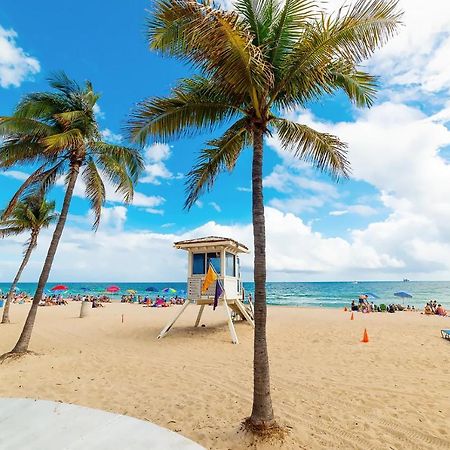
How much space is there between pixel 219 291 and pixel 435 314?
1033 inches

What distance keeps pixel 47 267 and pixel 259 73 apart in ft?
33.5

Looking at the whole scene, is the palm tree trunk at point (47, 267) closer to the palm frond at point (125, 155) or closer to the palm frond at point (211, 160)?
the palm frond at point (125, 155)

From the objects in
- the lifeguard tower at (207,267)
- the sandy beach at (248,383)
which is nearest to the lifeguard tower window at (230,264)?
the lifeguard tower at (207,267)

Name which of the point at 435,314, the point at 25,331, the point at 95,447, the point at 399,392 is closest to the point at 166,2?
the point at 95,447

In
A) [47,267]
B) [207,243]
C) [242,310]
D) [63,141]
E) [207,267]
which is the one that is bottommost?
[242,310]

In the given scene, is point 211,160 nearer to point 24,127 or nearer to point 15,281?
point 24,127

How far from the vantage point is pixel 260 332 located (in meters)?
5.63

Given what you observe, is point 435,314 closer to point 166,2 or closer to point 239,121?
point 239,121

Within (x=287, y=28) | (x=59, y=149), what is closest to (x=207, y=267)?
(x=59, y=149)

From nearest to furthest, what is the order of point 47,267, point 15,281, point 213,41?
point 213,41 < point 47,267 < point 15,281

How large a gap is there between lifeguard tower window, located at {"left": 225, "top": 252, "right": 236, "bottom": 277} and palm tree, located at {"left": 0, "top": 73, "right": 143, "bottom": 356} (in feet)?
19.7

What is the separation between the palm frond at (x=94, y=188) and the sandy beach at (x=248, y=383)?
5730mm

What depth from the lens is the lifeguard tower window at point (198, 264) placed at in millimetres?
16156

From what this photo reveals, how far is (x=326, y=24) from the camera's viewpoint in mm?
5234
